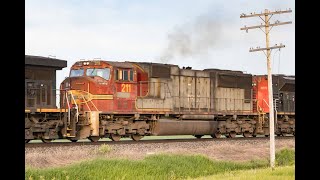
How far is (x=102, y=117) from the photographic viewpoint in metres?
20.0

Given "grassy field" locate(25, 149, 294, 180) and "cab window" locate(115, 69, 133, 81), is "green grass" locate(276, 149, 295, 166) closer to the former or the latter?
"grassy field" locate(25, 149, 294, 180)

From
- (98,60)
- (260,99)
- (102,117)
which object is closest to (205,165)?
(102,117)

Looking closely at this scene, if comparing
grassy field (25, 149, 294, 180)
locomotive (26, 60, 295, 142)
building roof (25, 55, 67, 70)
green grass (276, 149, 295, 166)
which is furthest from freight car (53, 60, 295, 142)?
green grass (276, 149, 295, 166)

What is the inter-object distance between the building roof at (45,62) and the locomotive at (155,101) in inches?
47.3

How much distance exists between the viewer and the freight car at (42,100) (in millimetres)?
17781

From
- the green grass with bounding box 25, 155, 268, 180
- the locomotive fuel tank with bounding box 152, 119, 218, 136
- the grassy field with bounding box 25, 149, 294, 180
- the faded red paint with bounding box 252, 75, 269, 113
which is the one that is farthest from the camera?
the faded red paint with bounding box 252, 75, 269, 113

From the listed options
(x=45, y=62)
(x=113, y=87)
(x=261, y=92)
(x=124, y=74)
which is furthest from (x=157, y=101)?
(x=261, y=92)

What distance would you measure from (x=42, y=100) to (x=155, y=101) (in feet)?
18.2

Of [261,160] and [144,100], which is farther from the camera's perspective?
[144,100]

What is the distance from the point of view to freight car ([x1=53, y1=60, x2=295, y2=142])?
64.9ft

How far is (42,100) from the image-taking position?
1836 cm
